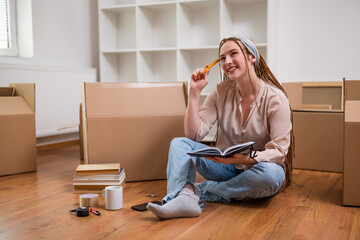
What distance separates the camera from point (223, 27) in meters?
3.31

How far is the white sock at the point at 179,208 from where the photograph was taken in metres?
1.46

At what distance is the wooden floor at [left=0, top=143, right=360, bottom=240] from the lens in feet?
4.47

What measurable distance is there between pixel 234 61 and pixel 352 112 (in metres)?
0.55

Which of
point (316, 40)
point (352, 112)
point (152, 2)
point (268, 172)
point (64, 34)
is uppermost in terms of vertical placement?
point (152, 2)

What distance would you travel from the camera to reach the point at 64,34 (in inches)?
140

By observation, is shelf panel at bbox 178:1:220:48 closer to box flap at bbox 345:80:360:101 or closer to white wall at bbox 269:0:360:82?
white wall at bbox 269:0:360:82

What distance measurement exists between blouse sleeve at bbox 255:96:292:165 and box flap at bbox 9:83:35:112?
4.95ft

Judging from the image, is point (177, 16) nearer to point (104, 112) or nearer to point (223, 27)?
point (223, 27)

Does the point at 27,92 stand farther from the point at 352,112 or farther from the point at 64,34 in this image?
the point at 352,112

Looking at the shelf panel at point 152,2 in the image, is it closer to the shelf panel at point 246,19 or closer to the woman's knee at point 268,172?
the shelf panel at point 246,19

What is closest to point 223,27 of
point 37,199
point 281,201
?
point 281,201

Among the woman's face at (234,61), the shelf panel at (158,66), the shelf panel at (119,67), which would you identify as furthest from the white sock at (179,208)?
the shelf panel at (119,67)

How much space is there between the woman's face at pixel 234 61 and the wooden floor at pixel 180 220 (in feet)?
1.90

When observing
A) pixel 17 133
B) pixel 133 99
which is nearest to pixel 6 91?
pixel 17 133
